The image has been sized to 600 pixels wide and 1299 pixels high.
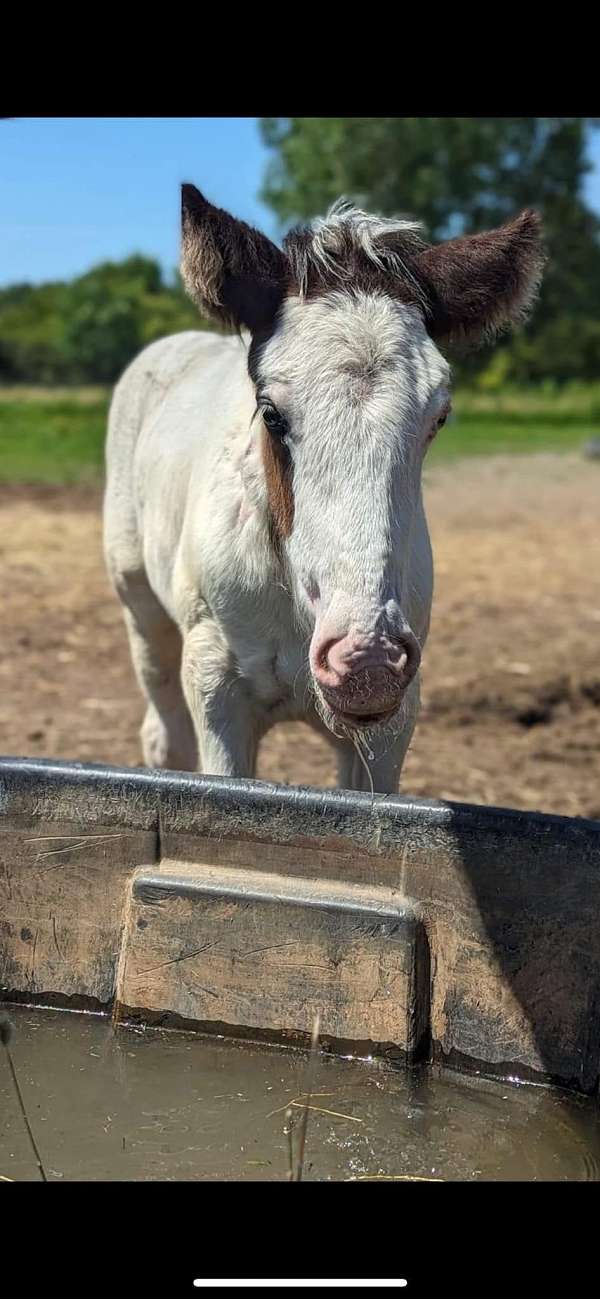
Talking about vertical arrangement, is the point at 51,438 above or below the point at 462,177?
below

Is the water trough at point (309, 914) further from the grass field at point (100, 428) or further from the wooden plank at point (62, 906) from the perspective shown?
the grass field at point (100, 428)

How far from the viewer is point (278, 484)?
3084mm

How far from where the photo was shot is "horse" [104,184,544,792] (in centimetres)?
264

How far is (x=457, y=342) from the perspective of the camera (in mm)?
3283

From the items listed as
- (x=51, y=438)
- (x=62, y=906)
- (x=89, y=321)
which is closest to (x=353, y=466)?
(x=62, y=906)

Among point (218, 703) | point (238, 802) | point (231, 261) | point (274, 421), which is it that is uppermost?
point (231, 261)

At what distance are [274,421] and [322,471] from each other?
25 cm

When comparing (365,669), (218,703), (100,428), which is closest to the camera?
(365,669)

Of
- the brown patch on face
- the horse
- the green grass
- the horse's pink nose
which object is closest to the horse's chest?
the horse

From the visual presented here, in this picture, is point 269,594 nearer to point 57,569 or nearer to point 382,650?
point 382,650

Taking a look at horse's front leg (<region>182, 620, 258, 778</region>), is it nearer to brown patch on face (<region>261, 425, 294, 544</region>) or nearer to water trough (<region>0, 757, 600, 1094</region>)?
brown patch on face (<region>261, 425, 294, 544</region>)

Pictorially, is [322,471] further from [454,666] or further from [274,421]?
[454,666]

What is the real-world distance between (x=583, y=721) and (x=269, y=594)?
11.1 feet
